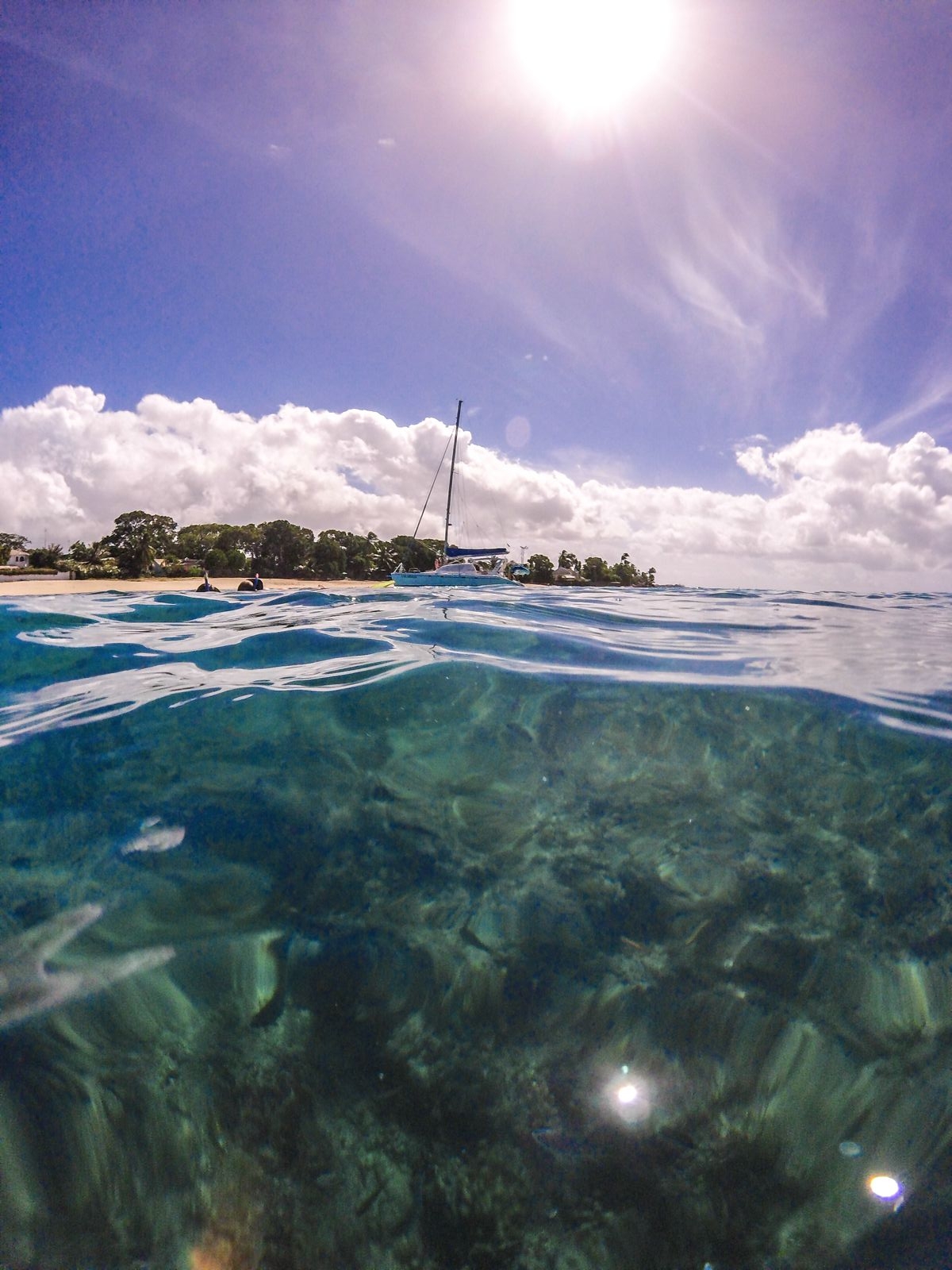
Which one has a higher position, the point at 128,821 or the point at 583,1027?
the point at 128,821

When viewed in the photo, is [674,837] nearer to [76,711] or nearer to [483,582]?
[76,711]

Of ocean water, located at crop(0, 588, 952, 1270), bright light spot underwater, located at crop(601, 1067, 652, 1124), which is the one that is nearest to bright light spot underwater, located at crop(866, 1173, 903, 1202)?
ocean water, located at crop(0, 588, 952, 1270)

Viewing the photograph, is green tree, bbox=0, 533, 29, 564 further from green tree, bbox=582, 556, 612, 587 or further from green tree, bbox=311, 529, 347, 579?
green tree, bbox=582, 556, 612, 587

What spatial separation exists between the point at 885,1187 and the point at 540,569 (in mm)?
72947

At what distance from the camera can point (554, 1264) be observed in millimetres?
1581

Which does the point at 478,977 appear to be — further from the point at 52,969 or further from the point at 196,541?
the point at 196,541

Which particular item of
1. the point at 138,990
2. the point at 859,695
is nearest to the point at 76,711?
the point at 138,990

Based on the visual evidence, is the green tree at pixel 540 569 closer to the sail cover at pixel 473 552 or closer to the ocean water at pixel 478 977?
the sail cover at pixel 473 552

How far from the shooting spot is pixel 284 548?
67.7 metres

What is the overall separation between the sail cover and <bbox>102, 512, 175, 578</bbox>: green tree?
27.4 meters

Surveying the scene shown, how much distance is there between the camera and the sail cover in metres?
40.1

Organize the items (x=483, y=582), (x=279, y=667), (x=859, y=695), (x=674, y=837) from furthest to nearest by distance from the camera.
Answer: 1. (x=483, y=582)
2. (x=279, y=667)
3. (x=859, y=695)
4. (x=674, y=837)

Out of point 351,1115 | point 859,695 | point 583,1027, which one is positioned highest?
point 859,695

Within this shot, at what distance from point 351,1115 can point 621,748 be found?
6.50 ft
